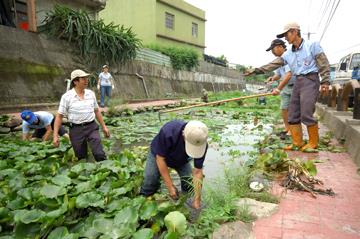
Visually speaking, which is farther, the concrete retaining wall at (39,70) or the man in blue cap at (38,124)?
the concrete retaining wall at (39,70)

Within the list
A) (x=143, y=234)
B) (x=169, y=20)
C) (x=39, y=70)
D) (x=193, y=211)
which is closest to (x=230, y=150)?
(x=193, y=211)

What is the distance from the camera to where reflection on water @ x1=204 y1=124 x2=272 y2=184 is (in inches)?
Answer: 171

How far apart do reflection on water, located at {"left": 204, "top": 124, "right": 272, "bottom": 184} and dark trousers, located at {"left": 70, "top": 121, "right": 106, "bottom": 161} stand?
4.99 ft

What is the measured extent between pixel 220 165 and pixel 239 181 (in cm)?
156

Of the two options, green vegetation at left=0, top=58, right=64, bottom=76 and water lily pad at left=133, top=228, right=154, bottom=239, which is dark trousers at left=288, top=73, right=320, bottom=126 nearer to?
water lily pad at left=133, top=228, right=154, bottom=239

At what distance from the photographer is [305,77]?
4.58 m

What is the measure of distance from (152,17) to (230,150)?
67.1ft

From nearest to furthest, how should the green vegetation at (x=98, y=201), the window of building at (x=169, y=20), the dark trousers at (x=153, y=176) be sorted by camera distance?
the green vegetation at (x=98, y=201), the dark trousers at (x=153, y=176), the window of building at (x=169, y=20)

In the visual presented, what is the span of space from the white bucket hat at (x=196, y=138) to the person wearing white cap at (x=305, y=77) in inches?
102

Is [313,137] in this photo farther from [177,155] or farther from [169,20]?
[169,20]

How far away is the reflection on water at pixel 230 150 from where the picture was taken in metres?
4.35

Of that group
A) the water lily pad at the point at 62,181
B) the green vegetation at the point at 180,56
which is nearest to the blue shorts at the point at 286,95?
the water lily pad at the point at 62,181

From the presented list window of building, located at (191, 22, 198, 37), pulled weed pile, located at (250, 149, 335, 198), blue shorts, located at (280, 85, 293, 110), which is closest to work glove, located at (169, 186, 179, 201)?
pulled weed pile, located at (250, 149, 335, 198)

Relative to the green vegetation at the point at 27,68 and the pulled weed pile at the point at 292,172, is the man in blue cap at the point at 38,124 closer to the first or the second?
the pulled weed pile at the point at 292,172
